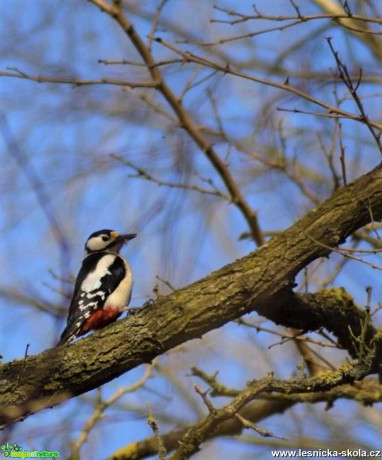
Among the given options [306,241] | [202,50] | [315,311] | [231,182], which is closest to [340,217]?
[306,241]

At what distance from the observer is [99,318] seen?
17.5 ft

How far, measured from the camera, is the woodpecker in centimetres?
518

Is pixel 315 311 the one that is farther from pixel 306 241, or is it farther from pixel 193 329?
pixel 193 329

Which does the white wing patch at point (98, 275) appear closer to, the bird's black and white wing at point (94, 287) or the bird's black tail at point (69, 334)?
the bird's black and white wing at point (94, 287)

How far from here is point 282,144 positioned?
20.1 feet

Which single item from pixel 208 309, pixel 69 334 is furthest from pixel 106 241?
pixel 208 309

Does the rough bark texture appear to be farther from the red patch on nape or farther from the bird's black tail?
the red patch on nape

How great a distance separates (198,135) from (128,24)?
0.98 metres

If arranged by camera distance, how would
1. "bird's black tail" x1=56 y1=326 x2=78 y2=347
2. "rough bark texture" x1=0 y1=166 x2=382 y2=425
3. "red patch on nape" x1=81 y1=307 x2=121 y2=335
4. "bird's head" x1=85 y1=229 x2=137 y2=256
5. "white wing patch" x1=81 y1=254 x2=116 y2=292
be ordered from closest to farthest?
"rough bark texture" x1=0 y1=166 x2=382 y2=425 < "bird's black tail" x1=56 y1=326 x2=78 y2=347 < "red patch on nape" x1=81 y1=307 x2=121 y2=335 < "white wing patch" x1=81 y1=254 x2=116 y2=292 < "bird's head" x1=85 y1=229 x2=137 y2=256

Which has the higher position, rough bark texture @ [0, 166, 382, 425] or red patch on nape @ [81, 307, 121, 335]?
red patch on nape @ [81, 307, 121, 335]

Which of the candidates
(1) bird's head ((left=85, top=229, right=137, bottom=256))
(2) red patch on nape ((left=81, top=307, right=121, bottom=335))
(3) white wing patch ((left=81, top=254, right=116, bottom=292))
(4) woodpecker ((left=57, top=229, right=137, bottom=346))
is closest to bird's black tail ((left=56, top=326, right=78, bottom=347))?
(4) woodpecker ((left=57, top=229, right=137, bottom=346))

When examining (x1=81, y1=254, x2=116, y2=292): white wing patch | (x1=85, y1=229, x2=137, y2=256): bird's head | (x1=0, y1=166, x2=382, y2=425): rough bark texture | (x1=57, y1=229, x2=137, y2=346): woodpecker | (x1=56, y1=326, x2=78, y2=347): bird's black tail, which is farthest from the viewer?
(x1=85, y1=229, x2=137, y2=256): bird's head

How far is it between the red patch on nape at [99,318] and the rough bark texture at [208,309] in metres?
1.22

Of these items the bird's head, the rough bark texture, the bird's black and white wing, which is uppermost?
the bird's head
